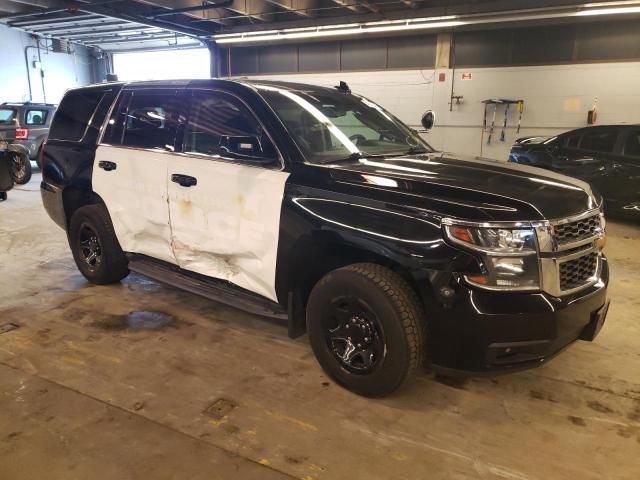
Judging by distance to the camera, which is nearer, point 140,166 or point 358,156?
point 358,156

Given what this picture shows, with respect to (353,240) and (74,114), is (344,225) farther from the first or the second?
(74,114)

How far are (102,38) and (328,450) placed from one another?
62.0ft

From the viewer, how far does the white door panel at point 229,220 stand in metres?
2.95

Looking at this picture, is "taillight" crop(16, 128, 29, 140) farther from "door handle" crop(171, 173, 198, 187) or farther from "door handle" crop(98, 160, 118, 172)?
"door handle" crop(171, 173, 198, 187)

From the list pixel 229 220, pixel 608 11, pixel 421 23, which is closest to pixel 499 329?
pixel 229 220

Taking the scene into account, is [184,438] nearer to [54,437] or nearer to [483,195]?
[54,437]

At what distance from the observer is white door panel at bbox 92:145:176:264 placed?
3.54m

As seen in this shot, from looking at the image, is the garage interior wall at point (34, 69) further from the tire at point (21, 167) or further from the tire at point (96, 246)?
the tire at point (96, 246)

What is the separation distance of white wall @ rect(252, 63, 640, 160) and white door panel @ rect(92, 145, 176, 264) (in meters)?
9.33

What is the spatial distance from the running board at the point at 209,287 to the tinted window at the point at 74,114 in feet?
3.93

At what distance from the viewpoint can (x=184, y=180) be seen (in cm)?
333

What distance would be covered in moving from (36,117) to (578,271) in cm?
1364

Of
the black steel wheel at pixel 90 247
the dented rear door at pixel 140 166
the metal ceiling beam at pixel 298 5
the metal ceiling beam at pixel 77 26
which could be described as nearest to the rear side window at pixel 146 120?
the dented rear door at pixel 140 166

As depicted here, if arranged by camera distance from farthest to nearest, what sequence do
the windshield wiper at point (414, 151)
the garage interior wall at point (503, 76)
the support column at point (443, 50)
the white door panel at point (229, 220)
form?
the support column at point (443, 50) → the garage interior wall at point (503, 76) → the windshield wiper at point (414, 151) → the white door panel at point (229, 220)
